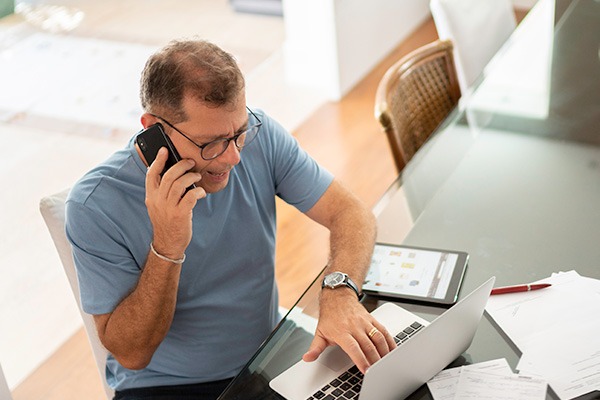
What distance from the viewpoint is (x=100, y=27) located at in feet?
14.0

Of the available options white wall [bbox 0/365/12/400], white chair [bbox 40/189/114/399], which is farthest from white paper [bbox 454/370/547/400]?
white wall [bbox 0/365/12/400]

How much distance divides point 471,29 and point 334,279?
147 centimetres

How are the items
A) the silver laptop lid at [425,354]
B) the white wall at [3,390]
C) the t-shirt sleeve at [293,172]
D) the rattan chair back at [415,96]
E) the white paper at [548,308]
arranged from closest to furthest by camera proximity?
the silver laptop lid at [425,354], the white paper at [548,308], the t-shirt sleeve at [293,172], the white wall at [3,390], the rattan chair back at [415,96]

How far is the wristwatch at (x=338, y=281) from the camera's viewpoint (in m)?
1.77

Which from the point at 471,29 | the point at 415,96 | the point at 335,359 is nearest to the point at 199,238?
the point at 335,359

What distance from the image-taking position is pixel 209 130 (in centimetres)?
169

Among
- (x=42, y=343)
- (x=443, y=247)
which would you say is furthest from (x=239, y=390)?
(x=42, y=343)

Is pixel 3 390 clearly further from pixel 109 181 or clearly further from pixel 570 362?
pixel 570 362

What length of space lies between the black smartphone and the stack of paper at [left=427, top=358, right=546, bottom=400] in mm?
611

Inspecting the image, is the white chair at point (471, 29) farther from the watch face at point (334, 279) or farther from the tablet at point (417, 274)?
the watch face at point (334, 279)

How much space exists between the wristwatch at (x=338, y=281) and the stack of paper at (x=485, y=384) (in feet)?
0.95

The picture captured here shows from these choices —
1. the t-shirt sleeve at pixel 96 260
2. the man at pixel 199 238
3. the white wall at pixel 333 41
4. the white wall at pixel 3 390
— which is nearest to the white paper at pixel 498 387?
the man at pixel 199 238

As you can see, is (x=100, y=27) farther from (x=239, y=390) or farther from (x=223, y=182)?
(x=239, y=390)

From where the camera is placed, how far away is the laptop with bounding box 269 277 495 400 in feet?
4.68
